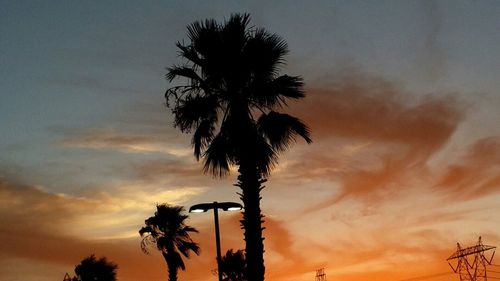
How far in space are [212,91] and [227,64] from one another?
1.25 m

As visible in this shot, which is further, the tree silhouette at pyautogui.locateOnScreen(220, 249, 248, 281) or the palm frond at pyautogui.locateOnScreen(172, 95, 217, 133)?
the tree silhouette at pyautogui.locateOnScreen(220, 249, 248, 281)

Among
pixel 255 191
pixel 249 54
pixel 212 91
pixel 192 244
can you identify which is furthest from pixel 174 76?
pixel 192 244

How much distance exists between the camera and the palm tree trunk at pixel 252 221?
18.8 meters

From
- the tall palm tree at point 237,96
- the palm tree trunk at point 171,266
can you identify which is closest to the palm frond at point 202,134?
the tall palm tree at point 237,96

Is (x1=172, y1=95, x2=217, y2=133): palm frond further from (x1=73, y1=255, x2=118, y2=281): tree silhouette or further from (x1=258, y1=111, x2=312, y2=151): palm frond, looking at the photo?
(x1=73, y1=255, x2=118, y2=281): tree silhouette

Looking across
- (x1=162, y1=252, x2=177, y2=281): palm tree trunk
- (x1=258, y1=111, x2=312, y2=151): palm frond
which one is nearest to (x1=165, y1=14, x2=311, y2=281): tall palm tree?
(x1=258, y1=111, x2=312, y2=151): palm frond

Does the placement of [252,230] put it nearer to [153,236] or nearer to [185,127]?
[185,127]

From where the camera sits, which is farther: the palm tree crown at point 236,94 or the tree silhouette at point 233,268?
the tree silhouette at point 233,268

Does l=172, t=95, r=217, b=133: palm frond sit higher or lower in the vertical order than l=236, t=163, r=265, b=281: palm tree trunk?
higher

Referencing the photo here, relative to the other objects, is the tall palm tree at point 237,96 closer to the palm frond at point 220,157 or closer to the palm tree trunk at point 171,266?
the palm frond at point 220,157

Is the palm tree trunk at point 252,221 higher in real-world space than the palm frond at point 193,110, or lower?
lower

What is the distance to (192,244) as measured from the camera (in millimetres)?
47938

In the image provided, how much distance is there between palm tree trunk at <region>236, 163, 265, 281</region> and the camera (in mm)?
18844

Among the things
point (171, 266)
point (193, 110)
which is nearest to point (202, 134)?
point (193, 110)
